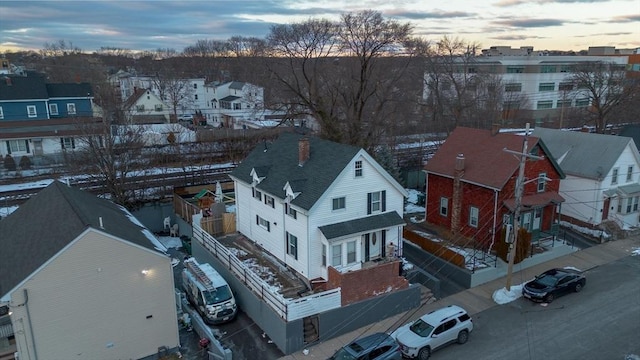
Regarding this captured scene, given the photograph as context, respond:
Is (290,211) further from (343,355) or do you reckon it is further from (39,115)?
(39,115)

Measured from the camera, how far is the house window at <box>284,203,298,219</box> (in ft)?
80.4

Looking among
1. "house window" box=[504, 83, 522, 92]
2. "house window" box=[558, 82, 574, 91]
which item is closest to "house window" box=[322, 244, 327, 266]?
"house window" box=[504, 83, 522, 92]

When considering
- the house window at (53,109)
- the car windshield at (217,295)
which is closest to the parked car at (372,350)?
the car windshield at (217,295)

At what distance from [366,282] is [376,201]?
5230 millimetres

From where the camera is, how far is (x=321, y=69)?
49344 mm

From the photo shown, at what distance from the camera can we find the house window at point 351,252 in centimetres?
2434

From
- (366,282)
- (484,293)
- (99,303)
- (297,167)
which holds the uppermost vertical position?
(297,167)

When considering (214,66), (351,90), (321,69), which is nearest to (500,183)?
(351,90)

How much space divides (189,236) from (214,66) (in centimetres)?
11239

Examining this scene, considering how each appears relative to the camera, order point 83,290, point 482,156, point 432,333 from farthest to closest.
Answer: point 482,156 < point 432,333 < point 83,290

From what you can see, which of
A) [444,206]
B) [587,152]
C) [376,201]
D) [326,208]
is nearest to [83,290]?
[326,208]

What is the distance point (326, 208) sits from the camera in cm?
2384

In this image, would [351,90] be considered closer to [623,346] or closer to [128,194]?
[128,194]

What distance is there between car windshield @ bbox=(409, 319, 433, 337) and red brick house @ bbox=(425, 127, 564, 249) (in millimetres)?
10865
